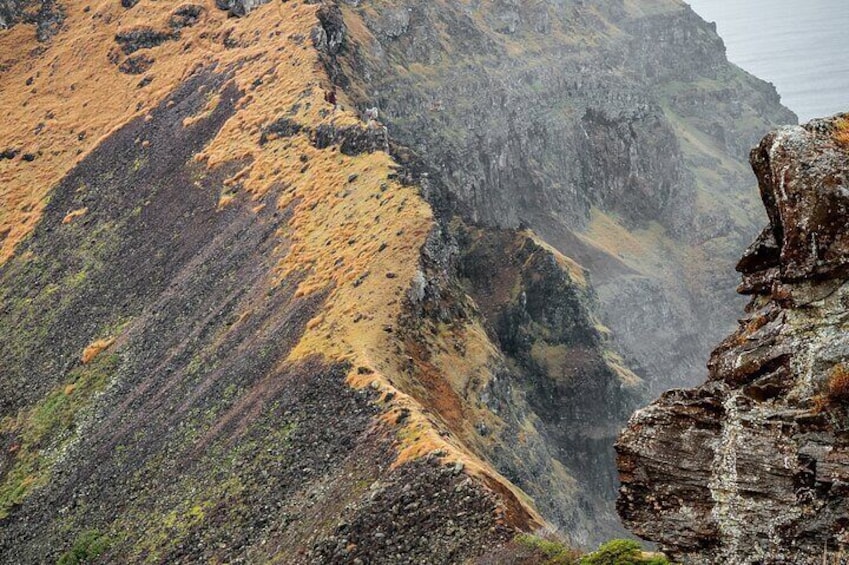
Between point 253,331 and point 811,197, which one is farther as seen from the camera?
point 253,331

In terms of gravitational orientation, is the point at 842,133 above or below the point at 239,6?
above

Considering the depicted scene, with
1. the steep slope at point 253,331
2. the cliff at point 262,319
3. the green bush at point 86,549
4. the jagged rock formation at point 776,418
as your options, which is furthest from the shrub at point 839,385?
the green bush at point 86,549

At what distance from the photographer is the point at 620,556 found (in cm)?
3061

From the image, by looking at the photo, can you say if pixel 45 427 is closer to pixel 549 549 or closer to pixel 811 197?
pixel 549 549

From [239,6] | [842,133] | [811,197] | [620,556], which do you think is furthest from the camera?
[239,6]

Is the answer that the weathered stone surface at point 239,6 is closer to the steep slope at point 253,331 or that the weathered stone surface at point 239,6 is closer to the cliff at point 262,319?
the cliff at point 262,319

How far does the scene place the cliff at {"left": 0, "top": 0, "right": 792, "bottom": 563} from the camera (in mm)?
45344

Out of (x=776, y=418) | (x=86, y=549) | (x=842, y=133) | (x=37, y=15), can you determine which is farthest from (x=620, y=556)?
(x=37, y=15)

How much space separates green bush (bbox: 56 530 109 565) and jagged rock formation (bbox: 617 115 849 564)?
36630 millimetres

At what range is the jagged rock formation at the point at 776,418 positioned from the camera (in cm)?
2272

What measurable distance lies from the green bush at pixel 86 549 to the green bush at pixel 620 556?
31.7 m

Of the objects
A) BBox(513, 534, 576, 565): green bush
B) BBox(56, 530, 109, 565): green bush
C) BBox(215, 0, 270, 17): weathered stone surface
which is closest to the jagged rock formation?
BBox(513, 534, 576, 565): green bush

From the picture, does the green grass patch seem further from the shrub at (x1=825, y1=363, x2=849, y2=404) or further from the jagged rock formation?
the shrub at (x1=825, y1=363, x2=849, y2=404)

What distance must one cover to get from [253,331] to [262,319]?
1048 millimetres
